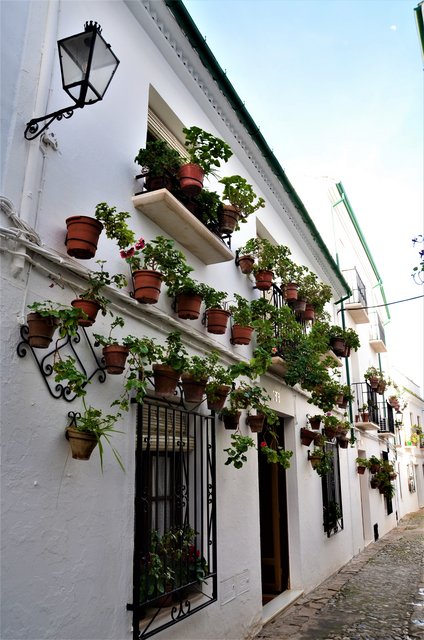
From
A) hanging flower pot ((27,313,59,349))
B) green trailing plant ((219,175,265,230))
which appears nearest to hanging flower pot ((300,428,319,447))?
green trailing plant ((219,175,265,230))

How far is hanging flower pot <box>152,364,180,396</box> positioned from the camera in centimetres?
406

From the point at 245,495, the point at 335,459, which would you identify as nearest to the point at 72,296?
the point at 245,495

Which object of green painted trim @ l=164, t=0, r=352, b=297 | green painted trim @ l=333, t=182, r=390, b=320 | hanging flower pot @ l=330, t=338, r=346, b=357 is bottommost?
hanging flower pot @ l=330, t=338, r=346, b=357

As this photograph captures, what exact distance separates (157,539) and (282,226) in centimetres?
620

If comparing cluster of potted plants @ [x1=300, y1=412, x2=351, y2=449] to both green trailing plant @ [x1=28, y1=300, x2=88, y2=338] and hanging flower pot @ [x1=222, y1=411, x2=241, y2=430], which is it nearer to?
hanging flower pot @ [x1=222, y1=411, x2=241, y2=430]

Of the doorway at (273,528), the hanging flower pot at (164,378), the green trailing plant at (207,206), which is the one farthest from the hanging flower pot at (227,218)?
the doorway at (273,528)

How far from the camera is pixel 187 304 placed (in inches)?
187

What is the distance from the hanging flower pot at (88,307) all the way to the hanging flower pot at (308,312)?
554 centimetres

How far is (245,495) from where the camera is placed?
5.93m

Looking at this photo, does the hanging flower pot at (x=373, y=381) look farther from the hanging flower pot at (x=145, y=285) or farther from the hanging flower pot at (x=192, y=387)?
the hanging flower pot at (x=145, y=285)

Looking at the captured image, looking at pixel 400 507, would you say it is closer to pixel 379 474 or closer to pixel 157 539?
pixel 379 474

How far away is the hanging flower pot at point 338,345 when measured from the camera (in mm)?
9742

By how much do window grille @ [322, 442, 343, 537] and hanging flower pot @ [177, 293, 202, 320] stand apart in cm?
512

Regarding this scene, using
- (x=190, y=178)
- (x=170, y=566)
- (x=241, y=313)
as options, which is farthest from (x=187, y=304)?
(x=170, y=566)
